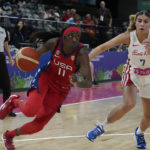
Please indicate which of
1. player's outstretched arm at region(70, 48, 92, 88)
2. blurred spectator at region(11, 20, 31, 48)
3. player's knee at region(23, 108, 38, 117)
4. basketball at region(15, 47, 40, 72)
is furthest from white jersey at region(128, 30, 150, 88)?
blurred spectator at region(11, 20, 31, 48)

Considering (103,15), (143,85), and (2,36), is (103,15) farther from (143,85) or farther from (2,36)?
(143,85)

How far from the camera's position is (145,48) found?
4.43m

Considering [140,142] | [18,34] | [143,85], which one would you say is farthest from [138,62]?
[18,34]

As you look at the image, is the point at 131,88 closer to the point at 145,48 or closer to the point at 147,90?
the point at 147,90

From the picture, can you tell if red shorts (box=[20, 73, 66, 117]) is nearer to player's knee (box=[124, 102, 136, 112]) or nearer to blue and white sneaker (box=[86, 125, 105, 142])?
blue and white sneaker (box=[86, 125, 105, 142])

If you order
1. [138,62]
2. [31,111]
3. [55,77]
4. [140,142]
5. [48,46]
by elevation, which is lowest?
[140,142]

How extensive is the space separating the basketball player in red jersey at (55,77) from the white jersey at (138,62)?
0.71 metres

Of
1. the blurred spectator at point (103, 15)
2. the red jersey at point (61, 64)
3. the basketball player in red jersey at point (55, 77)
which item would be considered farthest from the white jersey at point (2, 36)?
the blurred spectator at point (103, 15)

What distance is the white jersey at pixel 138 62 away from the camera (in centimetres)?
452

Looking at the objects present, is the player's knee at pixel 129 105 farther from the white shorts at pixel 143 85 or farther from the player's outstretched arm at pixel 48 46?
the player's outstretched arm at pixel 48 46

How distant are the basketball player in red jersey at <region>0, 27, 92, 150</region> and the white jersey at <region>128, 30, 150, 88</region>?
71 centimetres

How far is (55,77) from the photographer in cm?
439

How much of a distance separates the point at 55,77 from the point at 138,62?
111 centimetres

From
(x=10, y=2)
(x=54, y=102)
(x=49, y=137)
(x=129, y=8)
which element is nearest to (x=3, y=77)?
→ (x=49, y=137)
